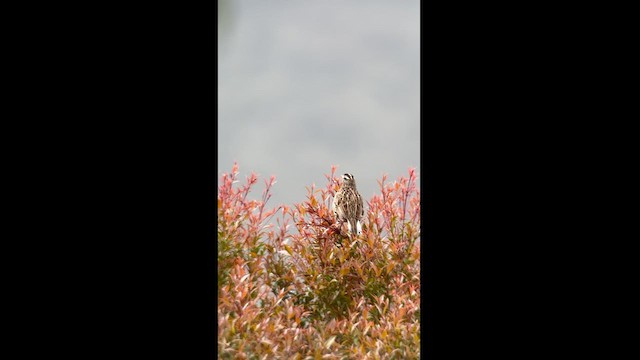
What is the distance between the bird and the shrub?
0.06 meters

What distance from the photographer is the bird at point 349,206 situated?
3318 mm

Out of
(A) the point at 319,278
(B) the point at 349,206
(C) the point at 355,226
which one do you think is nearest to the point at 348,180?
(B) the point at 349,206

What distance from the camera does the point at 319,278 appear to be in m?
3.17

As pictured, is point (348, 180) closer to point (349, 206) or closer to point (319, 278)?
point (349, 206)

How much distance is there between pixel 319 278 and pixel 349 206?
437mm

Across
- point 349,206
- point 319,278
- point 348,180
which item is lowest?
point 319,278

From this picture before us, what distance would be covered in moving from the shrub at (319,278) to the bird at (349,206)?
0.20 ft

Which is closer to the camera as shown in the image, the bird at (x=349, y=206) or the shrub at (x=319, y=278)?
the shrub at (x=319, y=278)

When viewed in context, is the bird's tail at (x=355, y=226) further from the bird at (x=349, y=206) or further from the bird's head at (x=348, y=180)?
the bird's head at (x=348, y=180)

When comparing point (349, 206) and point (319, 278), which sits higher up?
point (349, 206)

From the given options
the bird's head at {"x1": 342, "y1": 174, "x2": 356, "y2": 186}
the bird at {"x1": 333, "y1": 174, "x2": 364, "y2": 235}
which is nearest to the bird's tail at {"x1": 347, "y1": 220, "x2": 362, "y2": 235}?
the bird at {"x1": 333, "y1": 174, "x2": 364, "y2": 235}

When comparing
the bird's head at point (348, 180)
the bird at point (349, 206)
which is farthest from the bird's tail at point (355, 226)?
the bird's head at point (348, 180)

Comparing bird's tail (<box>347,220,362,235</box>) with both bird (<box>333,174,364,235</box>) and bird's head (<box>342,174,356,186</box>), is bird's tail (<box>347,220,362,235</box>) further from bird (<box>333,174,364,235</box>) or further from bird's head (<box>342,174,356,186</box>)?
bird's head (<box>342,174,356,186</box>)

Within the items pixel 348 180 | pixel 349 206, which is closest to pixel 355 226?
pixel 349 206
